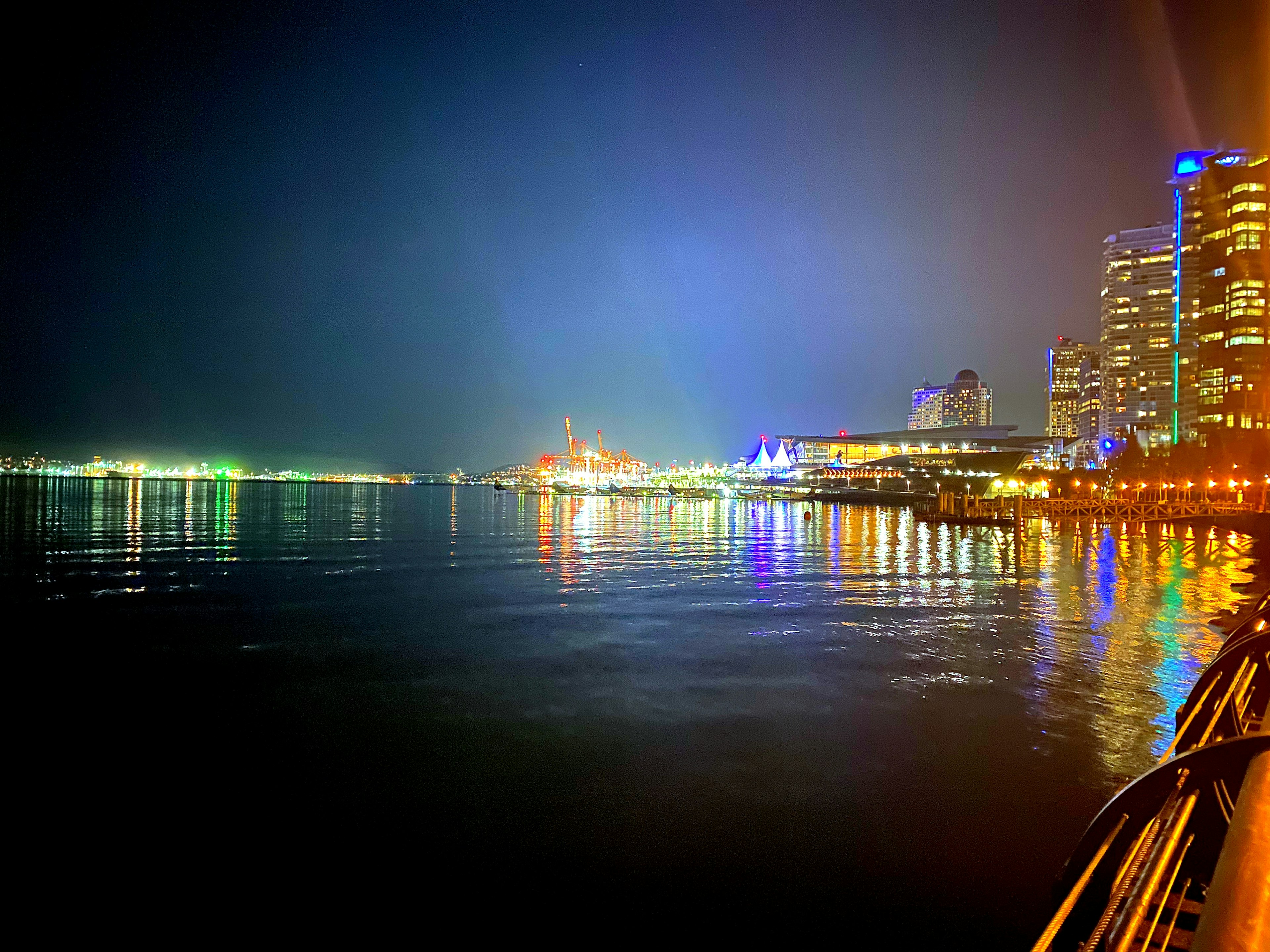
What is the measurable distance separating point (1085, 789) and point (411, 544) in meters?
31.1

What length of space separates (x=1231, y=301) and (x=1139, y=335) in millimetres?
43793

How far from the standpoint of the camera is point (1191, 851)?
3641 mm

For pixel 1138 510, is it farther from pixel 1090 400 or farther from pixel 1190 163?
pixel 1090 400

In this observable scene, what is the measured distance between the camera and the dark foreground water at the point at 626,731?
589cm

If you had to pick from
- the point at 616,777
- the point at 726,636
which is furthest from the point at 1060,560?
the point at 616,777

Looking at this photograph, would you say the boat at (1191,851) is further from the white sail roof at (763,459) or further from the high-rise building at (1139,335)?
the white sail roof at (763,459)

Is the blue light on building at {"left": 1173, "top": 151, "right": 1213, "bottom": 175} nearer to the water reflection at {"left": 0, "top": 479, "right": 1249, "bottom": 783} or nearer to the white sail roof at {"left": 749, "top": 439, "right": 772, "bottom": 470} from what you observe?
the white sail roof at {"left": 749, "top": 439, "right": 772, "bottom": 470}

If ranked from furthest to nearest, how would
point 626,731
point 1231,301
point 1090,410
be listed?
point 1090,410, point 1231,301, point 626,731

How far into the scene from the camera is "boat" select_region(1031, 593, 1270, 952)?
68.3 inches

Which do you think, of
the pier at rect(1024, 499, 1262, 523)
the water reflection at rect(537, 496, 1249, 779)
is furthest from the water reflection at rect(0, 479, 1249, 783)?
the pier at rect(1024, 499, 1262, 523)

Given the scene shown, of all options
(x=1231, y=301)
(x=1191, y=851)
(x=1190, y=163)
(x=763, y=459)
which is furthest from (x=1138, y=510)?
(x=763, y=459)

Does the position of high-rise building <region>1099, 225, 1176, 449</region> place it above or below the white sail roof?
above

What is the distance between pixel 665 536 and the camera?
4341 cm

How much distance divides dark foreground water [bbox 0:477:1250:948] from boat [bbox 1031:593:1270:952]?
6.48ft
